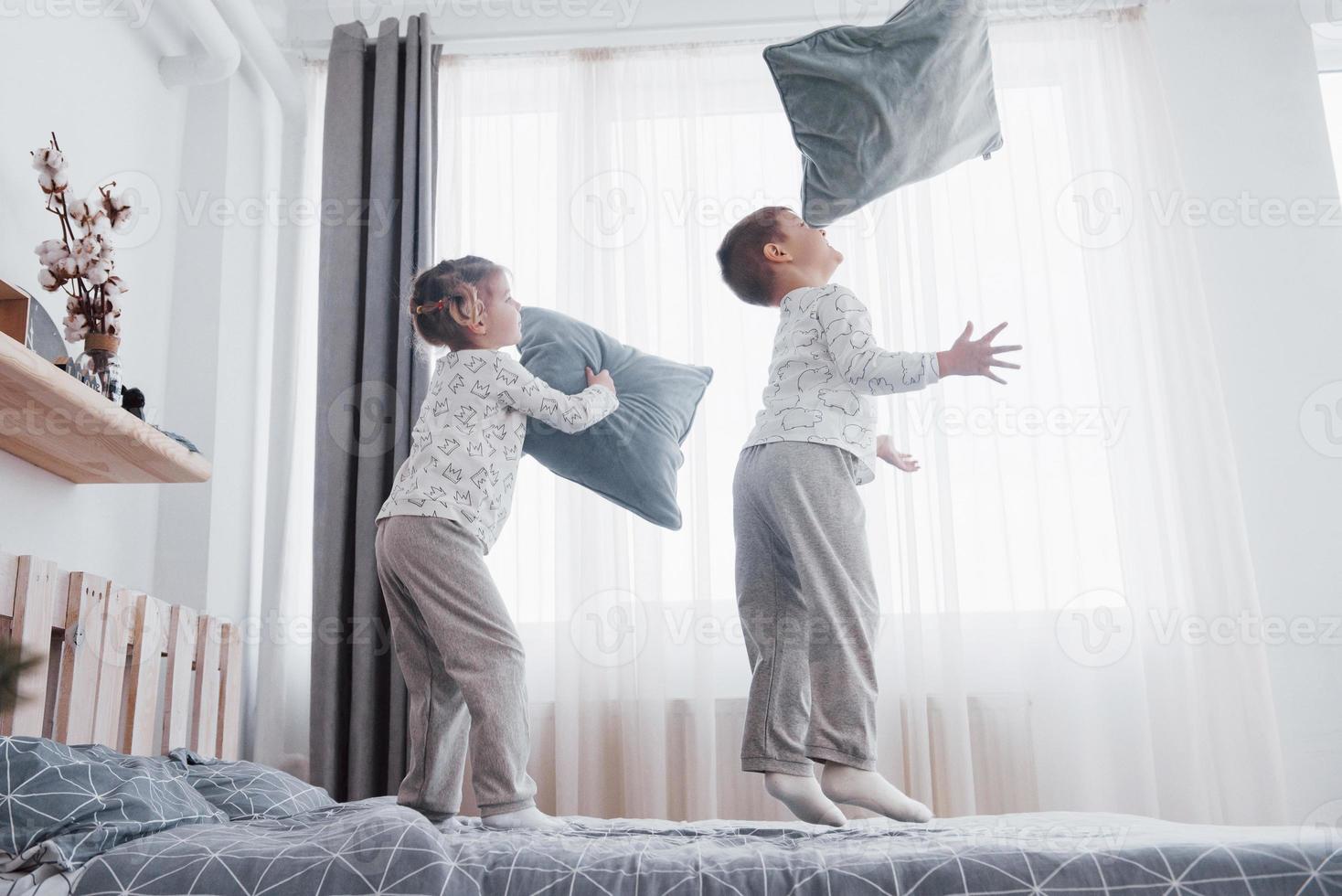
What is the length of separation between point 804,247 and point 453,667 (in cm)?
80

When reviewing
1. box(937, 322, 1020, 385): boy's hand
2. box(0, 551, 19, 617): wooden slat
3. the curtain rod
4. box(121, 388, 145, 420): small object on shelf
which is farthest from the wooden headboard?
the curtain rod

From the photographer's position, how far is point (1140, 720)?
242cm

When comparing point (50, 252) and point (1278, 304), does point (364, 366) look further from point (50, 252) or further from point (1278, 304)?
point (1278, 304)

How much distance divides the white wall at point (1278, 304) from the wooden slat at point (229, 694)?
2.04 meters

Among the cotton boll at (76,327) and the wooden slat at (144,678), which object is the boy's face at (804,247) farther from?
the wooden slat at (144,678)

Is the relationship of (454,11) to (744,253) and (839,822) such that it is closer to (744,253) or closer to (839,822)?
(744,253)

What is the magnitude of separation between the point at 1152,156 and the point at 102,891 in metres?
2.60

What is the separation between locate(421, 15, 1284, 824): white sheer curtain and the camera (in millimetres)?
2430

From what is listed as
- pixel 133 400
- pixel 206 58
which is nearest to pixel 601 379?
pixel 133 400

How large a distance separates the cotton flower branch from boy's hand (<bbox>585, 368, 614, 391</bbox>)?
758 millimetres

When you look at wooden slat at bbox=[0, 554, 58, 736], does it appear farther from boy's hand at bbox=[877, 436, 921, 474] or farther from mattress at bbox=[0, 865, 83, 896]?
boy's hand at bbox=[877, 436, 921, 474]

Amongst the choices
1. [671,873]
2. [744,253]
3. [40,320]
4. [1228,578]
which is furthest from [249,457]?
[1228,578]

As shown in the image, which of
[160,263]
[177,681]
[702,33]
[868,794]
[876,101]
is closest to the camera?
[868,794]

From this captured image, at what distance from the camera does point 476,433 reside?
1.74 metres
